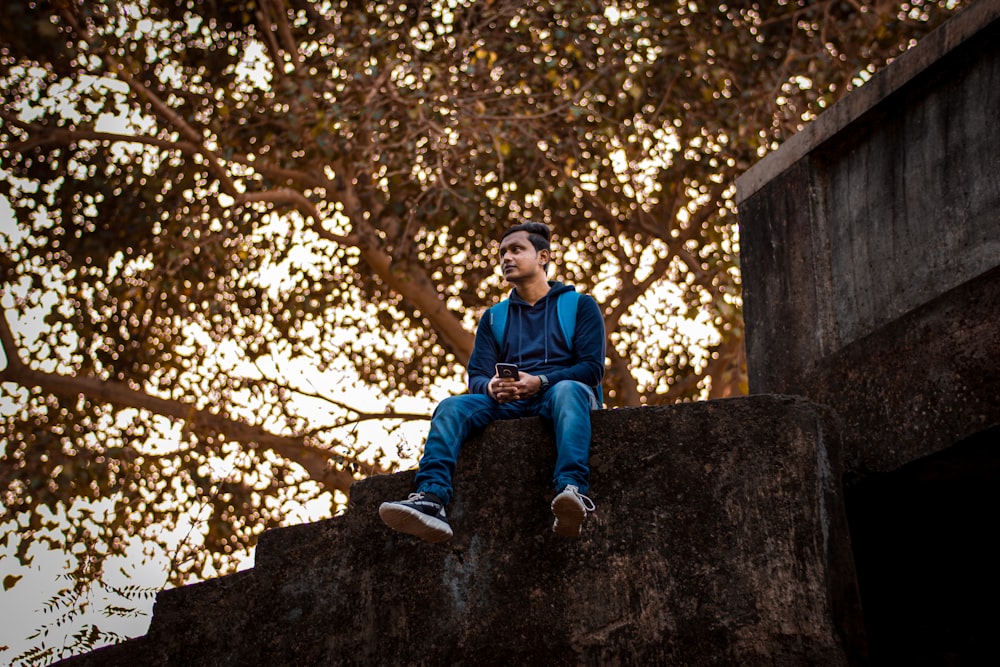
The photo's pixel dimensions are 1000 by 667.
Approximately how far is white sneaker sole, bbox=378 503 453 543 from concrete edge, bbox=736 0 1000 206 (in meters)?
2.29

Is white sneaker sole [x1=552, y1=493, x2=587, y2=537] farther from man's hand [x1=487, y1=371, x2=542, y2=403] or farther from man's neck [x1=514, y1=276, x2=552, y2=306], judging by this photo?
man's neck [x1=514, y1=276, x2=552, y2=306]

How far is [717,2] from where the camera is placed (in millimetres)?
9367

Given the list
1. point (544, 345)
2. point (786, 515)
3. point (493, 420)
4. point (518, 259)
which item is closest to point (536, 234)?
point (518, 259)

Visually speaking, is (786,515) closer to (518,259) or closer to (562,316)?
(562,316)

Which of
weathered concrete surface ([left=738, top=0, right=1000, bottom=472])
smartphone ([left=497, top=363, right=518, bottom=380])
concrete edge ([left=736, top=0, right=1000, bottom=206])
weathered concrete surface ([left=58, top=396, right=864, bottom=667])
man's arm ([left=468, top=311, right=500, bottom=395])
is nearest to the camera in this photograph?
weathered concrete surface ([left=58, top=396, right=864, bottom=667])

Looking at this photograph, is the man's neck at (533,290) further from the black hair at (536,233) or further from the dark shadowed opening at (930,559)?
the dark shadowed opening at (930,559)

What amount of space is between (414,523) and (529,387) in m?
0.81

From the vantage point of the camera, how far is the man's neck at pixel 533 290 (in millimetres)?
4547

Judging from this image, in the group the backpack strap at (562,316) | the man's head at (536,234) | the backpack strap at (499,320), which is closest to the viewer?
the backpack strap at (562,316)

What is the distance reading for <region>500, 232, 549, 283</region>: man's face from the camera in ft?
14.8

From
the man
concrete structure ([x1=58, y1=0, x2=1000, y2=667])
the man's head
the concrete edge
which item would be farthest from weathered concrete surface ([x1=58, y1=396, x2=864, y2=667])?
the concrete edge

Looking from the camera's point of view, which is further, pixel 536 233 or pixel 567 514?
pixel 536 233

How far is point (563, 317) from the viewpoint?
4410 millimetres

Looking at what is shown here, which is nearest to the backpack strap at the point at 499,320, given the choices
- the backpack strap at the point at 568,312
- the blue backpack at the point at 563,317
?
the blue backpack at the point at 563,317
